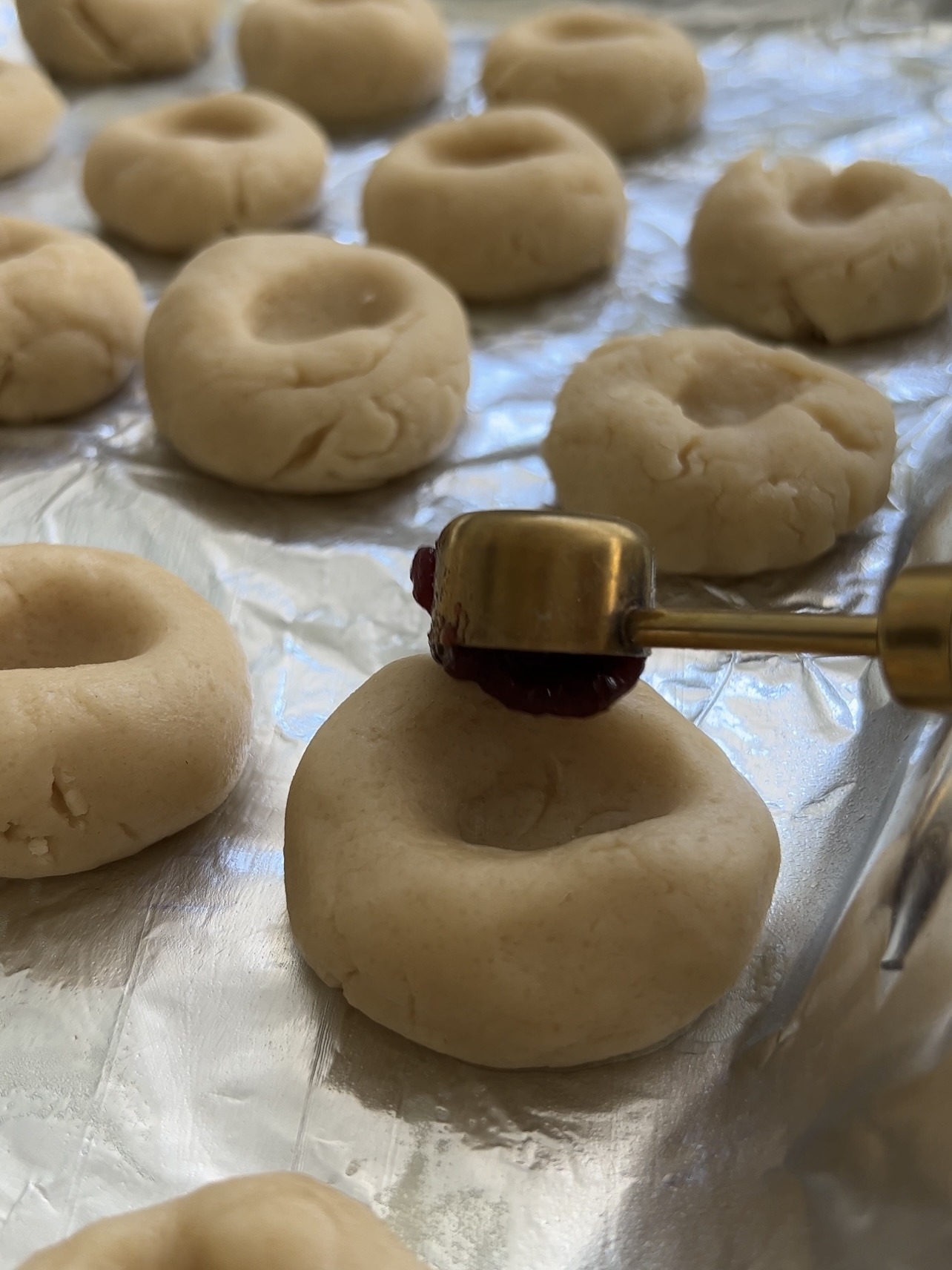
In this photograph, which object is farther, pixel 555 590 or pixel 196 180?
pixel 196 180

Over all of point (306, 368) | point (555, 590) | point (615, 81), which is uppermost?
point (555, 590)

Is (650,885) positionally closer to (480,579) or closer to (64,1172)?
(480,579)

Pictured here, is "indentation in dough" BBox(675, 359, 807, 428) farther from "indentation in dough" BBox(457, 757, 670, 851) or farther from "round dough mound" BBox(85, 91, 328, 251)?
"round dough mound" BBox(85, 91, 328, 251)

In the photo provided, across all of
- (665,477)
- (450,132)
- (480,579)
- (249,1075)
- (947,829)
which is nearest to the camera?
(480,579)

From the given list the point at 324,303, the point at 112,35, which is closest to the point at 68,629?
the point at 324,303

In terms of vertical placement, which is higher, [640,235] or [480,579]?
[480,579]

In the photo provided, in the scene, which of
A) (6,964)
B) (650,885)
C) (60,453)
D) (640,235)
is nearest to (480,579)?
(650,885)

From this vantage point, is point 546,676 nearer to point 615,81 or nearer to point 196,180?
point 196,180

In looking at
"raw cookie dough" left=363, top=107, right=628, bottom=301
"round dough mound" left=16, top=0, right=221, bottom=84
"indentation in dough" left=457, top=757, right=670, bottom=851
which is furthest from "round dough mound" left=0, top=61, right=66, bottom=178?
"indentation in dough" left=457, top=757, right=670, bottom=851
